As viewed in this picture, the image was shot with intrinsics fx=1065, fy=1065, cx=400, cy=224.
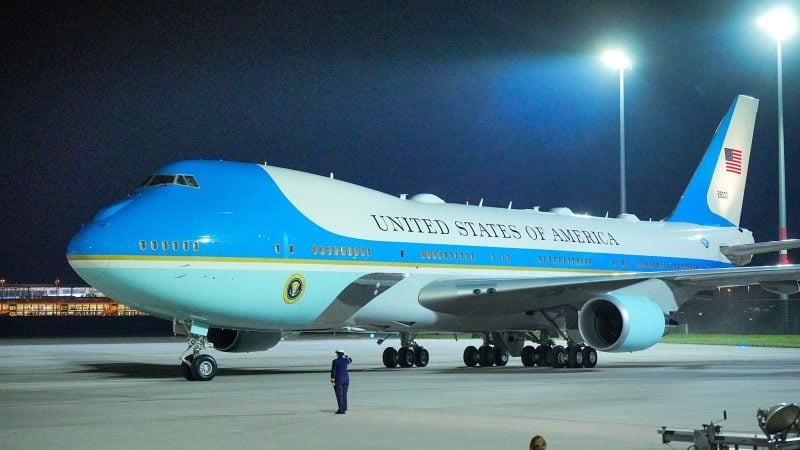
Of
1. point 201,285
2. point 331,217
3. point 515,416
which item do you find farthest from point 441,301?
point 515,416

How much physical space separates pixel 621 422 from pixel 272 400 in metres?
6.37

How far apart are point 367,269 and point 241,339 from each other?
3518 mm

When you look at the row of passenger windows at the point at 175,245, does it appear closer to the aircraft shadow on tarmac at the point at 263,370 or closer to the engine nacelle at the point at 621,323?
the aircraft shadow on tarmac at the point at 263,370

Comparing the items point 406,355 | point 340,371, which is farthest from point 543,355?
point 340,371

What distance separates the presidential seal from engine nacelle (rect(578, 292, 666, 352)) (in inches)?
280

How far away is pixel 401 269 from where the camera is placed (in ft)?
88.0

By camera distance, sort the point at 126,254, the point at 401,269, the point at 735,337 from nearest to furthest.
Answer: the point at 126,254, the point at 401,269, the point at 735,337

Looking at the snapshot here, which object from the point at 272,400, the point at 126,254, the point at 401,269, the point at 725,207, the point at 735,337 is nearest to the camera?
the point at 272,400

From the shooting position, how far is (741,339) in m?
52.8

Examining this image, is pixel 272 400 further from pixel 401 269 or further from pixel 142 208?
pixel 401 269

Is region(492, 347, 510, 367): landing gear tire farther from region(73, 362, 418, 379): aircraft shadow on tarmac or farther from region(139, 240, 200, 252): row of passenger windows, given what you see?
region(139, 240, 200, 252): row of passenger windows

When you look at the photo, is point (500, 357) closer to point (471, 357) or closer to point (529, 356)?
point (471, 357)

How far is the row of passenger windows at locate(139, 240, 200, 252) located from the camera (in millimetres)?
22156

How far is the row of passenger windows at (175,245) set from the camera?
22156 millimetres
